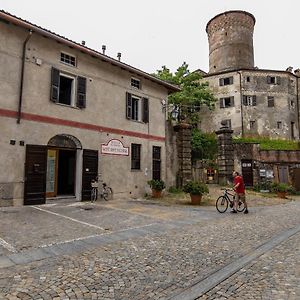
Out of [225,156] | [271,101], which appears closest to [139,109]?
[225,156]

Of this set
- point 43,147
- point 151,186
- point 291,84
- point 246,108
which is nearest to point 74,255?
point 43,147

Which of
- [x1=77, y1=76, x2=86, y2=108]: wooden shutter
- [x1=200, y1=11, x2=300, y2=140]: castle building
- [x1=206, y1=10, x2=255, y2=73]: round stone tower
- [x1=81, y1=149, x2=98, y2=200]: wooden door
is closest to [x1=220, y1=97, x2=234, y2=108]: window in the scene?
[x1=200, y1=11, x2=300, y2=140]: castle building

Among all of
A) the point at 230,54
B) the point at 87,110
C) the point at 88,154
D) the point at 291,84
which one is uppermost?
the point at 230,54

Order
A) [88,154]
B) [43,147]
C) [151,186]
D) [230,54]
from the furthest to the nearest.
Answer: [230,54], [151,186], [88,154], [43,147]

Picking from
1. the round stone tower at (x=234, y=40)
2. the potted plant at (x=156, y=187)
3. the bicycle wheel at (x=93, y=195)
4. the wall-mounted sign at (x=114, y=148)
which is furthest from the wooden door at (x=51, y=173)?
the round stone tower at (x=234, y=40)

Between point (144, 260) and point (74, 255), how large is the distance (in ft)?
4.77

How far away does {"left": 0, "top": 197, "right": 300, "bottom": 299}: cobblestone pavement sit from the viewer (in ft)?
13.1

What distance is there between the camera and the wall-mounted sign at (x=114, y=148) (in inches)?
567

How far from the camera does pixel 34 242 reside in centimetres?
624

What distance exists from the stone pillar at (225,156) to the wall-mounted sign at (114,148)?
11089mm

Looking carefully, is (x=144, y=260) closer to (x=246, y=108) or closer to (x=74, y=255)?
(x=74, y=255)

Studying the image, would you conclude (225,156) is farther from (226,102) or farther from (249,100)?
(249,100)

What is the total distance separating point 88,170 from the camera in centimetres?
1355

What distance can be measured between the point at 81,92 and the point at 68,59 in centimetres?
172
